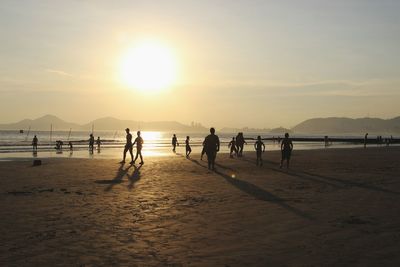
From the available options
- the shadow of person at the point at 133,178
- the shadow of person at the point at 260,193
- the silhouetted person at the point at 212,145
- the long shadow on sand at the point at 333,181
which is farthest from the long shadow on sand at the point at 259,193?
the shadow of person at the point at 133,178

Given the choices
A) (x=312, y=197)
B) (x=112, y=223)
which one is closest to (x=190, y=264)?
(x=112, y=223)

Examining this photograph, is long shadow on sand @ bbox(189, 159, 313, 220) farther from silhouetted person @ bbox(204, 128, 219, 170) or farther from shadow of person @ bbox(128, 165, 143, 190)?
shadow of person @ bbox(128, 165, 143, 190)

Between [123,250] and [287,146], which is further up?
[287,146]

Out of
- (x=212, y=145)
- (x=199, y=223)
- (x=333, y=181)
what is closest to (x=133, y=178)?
(x=212, y=145)

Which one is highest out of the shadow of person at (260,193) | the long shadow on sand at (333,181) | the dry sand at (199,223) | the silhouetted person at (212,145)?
the silhouetted person at (212,145)

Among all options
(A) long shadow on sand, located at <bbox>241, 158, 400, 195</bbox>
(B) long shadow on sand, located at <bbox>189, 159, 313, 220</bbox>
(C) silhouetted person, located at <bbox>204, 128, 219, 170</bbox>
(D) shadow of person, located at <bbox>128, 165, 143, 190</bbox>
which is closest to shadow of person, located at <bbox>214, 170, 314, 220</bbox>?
(B) long shadow on sand, located at <bbox>189, 159, 313, 220</bbox>

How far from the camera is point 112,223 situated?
8750 mm

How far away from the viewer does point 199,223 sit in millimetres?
8805

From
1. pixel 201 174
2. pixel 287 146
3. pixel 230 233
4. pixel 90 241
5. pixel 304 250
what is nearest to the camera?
pixel 304 250

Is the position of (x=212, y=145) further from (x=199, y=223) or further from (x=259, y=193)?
(x=199, y=223)

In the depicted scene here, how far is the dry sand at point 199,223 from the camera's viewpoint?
646 cm

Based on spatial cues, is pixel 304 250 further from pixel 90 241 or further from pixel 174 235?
pixel 90 241

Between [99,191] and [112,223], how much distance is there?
4.82 metres

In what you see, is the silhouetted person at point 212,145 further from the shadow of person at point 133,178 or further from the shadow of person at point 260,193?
the shadow of person at point 133,178
